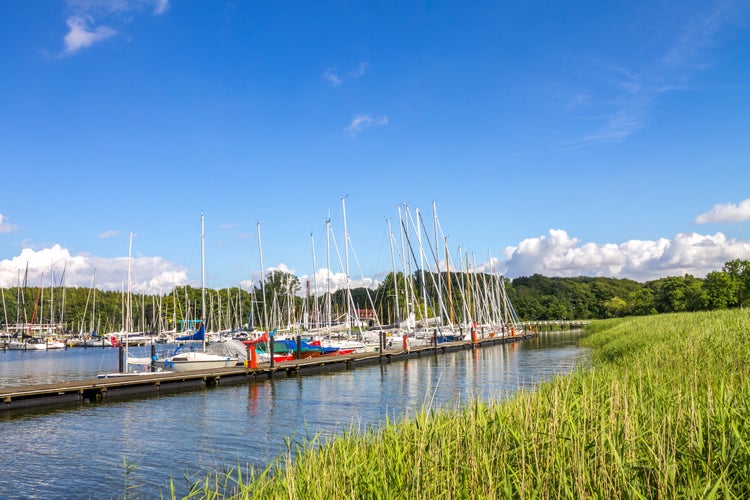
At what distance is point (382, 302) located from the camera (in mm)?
119188

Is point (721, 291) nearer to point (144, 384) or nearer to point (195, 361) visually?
point (195, 361)

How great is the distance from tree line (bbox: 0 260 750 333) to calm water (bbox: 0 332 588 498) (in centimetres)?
3364

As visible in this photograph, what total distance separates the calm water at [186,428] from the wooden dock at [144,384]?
1296mm

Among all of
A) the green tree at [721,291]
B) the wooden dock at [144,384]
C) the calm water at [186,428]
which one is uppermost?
the green tree at [721,291]

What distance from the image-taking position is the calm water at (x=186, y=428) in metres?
14.1

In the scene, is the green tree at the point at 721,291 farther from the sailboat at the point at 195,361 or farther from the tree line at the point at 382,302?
the sailboat at the point at 195,361

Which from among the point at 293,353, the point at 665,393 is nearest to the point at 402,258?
the point at 293,353

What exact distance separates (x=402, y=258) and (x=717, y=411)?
5499cm

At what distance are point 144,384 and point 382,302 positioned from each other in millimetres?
91458

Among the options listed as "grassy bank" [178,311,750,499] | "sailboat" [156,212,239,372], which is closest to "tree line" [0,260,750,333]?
"sailboat" [156,212,239,372]

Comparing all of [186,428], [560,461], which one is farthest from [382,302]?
[560,461]

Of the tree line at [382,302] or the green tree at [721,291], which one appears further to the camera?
the green tree at [721,291]

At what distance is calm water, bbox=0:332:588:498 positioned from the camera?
46.3 ft

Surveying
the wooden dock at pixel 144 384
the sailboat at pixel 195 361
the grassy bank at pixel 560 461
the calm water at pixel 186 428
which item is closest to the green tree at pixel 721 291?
the wooden dock at pixel 144 384
